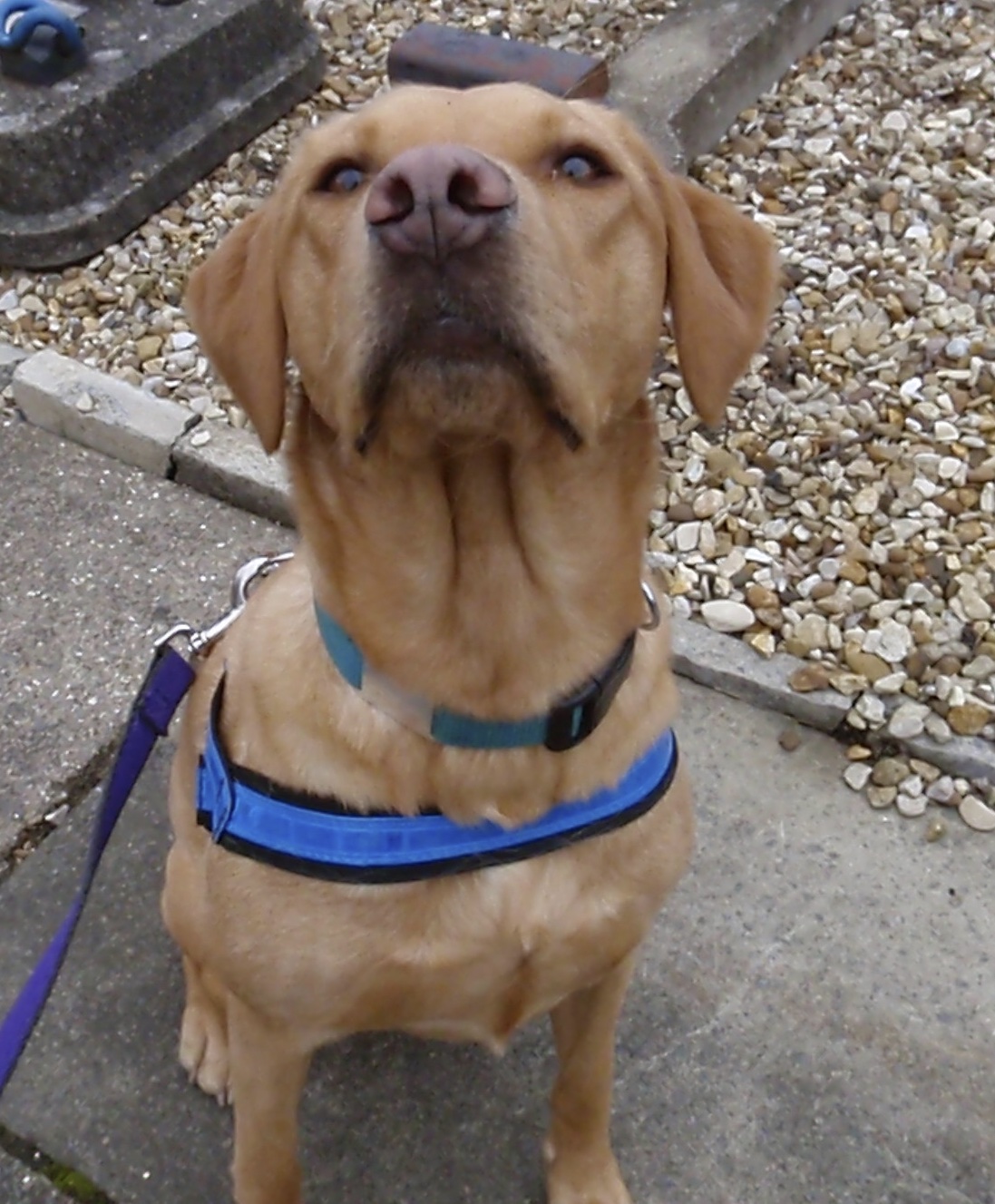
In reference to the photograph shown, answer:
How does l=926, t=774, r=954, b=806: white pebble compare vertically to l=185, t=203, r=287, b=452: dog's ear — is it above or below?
below

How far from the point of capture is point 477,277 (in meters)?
1.42

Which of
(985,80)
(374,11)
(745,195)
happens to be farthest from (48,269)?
(985,80)

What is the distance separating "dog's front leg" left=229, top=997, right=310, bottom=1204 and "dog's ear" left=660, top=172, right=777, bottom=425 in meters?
1.16

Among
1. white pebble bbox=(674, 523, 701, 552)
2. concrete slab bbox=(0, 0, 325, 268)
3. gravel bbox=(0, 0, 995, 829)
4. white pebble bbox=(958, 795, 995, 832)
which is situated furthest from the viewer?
concrete slab bbox=(0, 0, 325, 268)

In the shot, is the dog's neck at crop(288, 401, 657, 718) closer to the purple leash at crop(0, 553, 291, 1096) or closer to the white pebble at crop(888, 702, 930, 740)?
the purple leash at crop(0, 553, 291, 1096)

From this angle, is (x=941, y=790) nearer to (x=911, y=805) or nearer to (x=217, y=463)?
(x=911, y=805)

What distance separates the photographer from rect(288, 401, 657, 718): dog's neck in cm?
170

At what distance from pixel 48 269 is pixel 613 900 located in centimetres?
342

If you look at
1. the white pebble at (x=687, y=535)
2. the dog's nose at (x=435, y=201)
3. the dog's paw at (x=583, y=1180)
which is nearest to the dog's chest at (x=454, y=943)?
the dog's paw at (x=583, y=1180)

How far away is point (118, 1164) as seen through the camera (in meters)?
2.31

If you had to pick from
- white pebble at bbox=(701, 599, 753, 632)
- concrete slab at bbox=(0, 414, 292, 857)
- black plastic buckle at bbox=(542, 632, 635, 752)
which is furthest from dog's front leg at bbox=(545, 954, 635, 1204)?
concrete slab at bbox=(0, 414, 292, 857)

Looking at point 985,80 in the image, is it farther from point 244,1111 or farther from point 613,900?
point 244,1111

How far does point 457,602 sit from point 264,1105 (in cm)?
92

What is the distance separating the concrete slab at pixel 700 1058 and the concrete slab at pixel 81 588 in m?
0.22
